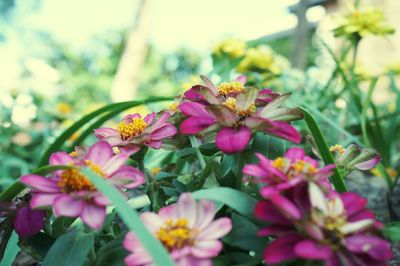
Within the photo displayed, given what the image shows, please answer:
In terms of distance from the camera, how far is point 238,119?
1.47 ft

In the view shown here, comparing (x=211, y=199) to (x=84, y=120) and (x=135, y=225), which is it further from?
(x=84, y=120)

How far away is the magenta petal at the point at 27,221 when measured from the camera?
0.44m

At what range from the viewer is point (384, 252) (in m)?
0.34

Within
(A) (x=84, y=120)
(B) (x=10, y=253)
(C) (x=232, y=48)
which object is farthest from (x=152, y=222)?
(C) (x=232, y=48)

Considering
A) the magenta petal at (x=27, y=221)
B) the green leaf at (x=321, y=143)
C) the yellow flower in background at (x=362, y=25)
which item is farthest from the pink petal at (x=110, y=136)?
the yellow flower in background at (x=362, y=25)

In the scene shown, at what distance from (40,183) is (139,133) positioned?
0.13 m

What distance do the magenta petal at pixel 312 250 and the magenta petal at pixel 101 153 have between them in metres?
0.21

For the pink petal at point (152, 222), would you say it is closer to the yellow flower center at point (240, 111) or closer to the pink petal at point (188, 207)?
the pink petal at point (188, 207)

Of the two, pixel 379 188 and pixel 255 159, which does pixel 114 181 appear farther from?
pixel 379 188

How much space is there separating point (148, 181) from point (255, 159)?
138 mm

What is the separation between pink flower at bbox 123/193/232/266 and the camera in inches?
14.3

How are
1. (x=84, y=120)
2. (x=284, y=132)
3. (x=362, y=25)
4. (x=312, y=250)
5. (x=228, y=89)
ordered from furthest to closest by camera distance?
1. (x=362, y=25)
2. (x=84, y=120)
3. (x=228, y=89)
4. (x=284, y=132)
5. (x=312, y=250)

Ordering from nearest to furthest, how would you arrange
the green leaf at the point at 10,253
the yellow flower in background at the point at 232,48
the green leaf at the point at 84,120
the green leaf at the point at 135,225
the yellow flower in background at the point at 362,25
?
the green leaf at the point at 135,225 < the green leaf at the point at 10,253 < the green leaf at the point at 84,120 < the yellow flower in background at the point at 362,25 < the yellow flower in background at the point at 232,48

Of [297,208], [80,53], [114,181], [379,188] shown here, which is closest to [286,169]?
[297,208]
